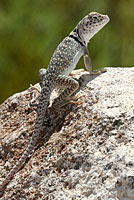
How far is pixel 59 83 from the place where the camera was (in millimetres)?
5004

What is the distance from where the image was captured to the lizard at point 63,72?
4.56 meters

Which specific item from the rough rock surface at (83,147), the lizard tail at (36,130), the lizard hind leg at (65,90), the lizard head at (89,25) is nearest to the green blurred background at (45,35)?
the lizard head at (89,25)

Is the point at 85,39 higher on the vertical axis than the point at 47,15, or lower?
lower

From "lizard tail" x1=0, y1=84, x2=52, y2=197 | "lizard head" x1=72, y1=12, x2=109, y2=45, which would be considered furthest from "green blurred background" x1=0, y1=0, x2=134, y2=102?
"lizard tail" x1=0, y1=84, x2=52, y2=197

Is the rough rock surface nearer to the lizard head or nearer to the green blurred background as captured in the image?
the lizard head

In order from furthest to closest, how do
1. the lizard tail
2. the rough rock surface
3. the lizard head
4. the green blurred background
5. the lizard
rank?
the green blurred background, the lizard head, the lizard, the lizard tail, the rough rock surface

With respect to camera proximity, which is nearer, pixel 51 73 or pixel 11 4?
pixel 51 73

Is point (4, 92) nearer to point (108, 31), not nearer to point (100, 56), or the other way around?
point (100, 56)

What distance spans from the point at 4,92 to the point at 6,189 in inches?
222

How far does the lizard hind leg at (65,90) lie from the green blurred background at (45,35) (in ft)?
14.3

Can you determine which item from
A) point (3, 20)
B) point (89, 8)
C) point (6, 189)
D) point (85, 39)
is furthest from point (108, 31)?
point (6, 189)

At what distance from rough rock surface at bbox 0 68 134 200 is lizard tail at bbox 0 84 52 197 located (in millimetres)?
52

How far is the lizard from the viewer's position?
4.56 m

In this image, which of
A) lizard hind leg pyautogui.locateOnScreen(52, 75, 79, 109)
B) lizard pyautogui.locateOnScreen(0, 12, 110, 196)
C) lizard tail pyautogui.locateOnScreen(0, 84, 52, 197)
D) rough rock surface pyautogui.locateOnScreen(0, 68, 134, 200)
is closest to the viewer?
rough rock surface pyautogui.locateOnScreen(0, 68, 134, 200)
